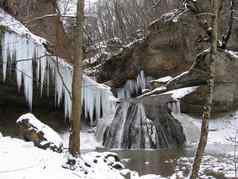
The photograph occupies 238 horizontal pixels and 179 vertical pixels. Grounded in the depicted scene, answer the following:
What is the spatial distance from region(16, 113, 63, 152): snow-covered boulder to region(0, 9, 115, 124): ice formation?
2.42 metres

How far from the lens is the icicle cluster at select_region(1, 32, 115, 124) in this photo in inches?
521

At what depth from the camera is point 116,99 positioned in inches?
730

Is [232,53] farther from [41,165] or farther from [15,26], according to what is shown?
[41,165]

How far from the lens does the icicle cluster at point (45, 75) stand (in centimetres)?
1323

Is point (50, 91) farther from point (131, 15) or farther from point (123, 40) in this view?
point (131, 15)

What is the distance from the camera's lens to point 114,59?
24609mm

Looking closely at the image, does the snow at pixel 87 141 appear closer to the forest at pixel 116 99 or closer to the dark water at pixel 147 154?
the forest at pixel 116 99

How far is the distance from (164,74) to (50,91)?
851 centimetres

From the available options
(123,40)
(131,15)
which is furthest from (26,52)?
(131,15)

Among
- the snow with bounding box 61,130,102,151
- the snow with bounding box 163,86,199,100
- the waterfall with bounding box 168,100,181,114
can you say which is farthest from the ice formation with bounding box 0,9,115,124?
the snow with bounding box 163,86,199,100

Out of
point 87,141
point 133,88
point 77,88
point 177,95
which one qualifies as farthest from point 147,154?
point 133,88

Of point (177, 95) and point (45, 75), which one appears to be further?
point (177, 95)

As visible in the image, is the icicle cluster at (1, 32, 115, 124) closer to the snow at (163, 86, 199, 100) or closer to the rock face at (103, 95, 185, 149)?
the rock face at (103, 95, 185, 149)

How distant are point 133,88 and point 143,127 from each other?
6.58 meters
